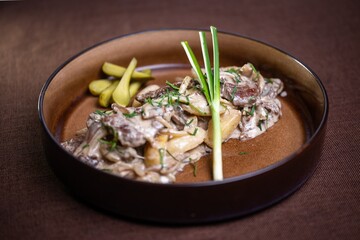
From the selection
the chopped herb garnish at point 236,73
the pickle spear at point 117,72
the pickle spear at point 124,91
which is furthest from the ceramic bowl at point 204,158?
the chopped herb garnish at point 236,73

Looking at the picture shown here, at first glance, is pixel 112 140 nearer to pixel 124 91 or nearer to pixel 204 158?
pixel 204 158

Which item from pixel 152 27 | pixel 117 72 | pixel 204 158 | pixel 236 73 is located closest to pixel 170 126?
pixel 204 158

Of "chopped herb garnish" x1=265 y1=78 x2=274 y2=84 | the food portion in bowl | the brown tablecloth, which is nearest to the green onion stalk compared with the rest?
the food portion in bowl

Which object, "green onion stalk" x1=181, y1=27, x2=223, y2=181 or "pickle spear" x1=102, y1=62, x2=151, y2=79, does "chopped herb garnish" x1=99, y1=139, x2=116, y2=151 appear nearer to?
"green onion stalk" x1=181, y1=27, x2=223, y2=181

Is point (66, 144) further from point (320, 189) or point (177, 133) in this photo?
point (320, 189)

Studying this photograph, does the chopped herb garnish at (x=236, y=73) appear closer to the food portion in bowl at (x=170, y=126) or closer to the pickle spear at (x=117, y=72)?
the food portion in bowl at (x=170, y=126)
